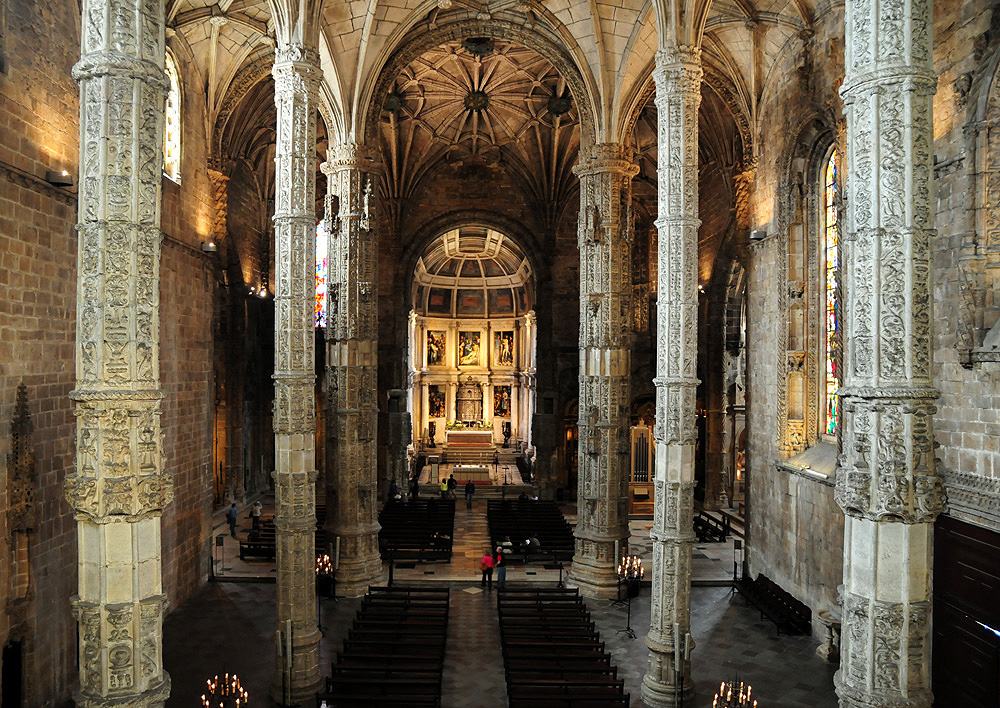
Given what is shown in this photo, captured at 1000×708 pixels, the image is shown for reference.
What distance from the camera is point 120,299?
6527 mm

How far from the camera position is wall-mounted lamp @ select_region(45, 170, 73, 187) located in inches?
485

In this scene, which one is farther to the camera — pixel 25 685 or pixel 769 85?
pixel 769 85

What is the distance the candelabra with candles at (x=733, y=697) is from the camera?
36.5 feet

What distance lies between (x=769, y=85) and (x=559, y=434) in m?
18.6

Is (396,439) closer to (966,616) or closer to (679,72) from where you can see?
(679,72)

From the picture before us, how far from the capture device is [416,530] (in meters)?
24.2

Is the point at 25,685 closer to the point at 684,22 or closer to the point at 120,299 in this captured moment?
the point at 120,299

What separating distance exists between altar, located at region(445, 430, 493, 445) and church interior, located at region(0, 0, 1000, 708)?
11559 mm

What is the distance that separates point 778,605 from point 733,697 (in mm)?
4648

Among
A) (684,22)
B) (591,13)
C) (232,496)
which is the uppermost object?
(591,13)

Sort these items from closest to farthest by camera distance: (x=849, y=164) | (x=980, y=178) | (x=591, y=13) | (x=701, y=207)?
(x=849, y=164), (x=980, y=178), (x=591, y=13), (x=701, y=207)

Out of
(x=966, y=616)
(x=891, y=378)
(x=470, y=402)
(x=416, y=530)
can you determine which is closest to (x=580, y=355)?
(x=416, y=530)

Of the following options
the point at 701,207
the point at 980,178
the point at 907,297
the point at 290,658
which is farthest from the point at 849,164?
the point at 701,207

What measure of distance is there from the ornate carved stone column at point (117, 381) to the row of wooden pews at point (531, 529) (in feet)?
55.7
